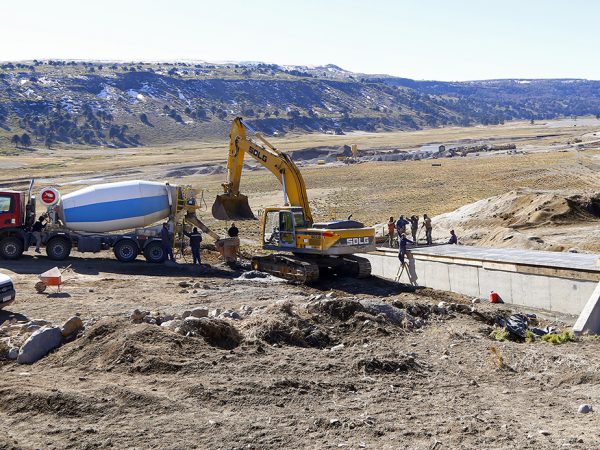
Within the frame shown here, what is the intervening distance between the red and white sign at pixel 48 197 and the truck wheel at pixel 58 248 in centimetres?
124

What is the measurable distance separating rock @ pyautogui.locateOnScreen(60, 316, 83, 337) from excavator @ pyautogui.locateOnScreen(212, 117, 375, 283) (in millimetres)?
9664

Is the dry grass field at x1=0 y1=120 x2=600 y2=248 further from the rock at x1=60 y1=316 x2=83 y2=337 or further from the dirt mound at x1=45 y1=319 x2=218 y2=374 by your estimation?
the dirt mound at x1=45 y1=319 x2=218 y2=374

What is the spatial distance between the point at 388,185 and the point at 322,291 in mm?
35452

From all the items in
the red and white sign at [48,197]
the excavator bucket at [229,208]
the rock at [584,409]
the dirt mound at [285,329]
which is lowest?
the rock at [584,409]

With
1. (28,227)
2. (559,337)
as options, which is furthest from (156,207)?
(559,337)

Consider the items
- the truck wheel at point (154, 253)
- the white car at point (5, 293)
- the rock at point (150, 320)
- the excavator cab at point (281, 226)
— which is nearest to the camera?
the rock at point (150, 320)

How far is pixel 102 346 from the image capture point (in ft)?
43.4

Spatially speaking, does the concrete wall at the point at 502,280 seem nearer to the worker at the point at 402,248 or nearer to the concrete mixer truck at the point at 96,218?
the worker at the point at 402,248

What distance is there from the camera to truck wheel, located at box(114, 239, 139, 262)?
27.4 metres

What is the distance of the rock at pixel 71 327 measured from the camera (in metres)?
14.2

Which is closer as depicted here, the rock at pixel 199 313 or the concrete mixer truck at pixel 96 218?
the rock at pixel 199 313

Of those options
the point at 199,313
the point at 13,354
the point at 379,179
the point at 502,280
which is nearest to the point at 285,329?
the point at 199,313

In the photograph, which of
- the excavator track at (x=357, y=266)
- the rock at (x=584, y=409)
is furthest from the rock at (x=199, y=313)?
the excavator track at (x=357, y=266)

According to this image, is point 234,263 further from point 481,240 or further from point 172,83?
point 172,83
